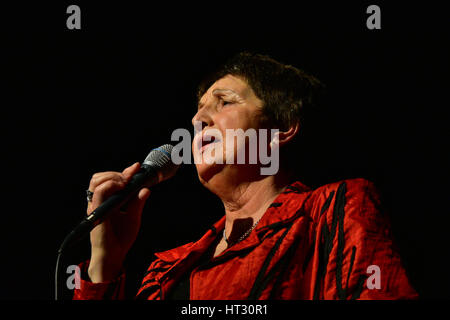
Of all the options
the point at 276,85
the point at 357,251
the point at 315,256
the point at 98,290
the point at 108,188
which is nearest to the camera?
the point at 357,251

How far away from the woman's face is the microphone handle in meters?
0.25

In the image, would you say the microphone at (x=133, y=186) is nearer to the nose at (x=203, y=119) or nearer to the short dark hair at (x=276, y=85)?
the nose at (x=203, y=119)

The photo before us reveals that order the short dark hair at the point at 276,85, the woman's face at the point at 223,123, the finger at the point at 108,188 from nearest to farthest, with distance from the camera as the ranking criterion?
the finger at the point at 108,188 → the woman's face at the point at 223,123 → the short dark hair at the point at 276,85

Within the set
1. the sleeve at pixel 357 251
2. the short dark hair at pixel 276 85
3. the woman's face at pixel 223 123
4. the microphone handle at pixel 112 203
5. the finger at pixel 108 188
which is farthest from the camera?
the short dark hair at pixel 276 85

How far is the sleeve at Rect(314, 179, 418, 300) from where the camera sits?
1.06 m

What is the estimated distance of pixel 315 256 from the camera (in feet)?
4.09

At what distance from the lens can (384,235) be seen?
116 cm

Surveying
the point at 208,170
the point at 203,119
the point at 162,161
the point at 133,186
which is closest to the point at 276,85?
the point at 203,119

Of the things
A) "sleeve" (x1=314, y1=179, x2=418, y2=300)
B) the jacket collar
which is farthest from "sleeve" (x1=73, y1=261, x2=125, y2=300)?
"sleeve" (x1=314, y1=179, x2=418, y2=300)

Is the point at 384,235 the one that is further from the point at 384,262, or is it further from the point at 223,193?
the point at 223,193

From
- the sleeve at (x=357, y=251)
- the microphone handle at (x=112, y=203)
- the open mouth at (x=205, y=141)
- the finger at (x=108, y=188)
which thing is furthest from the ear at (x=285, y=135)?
the finger at (x=108, y=188)

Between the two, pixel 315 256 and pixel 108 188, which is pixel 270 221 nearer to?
pixel 315 256

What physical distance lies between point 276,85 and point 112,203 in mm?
851

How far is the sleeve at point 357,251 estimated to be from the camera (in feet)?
3.49
